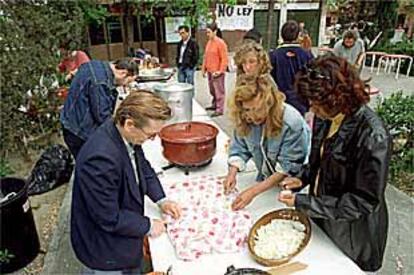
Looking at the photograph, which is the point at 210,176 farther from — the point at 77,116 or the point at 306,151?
the point at 77,116

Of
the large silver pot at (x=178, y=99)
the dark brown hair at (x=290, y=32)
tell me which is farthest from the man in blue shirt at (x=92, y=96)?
the dark brown hair at (x=290, y=32)

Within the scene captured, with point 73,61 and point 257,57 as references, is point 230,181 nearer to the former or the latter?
Answer: point 257,57

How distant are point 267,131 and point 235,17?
30.1 ft

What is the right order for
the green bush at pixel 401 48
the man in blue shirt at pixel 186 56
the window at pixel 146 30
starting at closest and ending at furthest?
1. the man in blue shirt at pixel 186 56
2. the green bush at pixel 401 48
3. the window at pixel 146 30

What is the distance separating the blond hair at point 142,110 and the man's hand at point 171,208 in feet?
1.48

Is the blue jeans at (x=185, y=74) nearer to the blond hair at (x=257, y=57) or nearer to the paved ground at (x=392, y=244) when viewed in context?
the paved ground at (x=392, y=244)

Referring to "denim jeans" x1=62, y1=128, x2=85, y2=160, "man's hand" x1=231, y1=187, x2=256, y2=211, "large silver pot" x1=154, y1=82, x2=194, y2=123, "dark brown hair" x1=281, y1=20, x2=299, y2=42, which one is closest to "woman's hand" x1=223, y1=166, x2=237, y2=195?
"man's hand" x1=231, y1=187, x2=256, y2=211

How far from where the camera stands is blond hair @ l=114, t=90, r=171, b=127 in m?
1.24

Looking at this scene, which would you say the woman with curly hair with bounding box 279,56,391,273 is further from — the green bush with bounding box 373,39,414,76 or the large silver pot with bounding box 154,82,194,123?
the green bush with bounding box 373,39,414,76

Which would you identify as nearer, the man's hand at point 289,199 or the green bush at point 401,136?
the man's hand at point 289,199

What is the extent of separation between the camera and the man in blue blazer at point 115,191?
1211mm

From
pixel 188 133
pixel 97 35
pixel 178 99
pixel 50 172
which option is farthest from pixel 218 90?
pixel 97 35

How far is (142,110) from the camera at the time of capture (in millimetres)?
1238

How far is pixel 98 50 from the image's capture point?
10859mm
